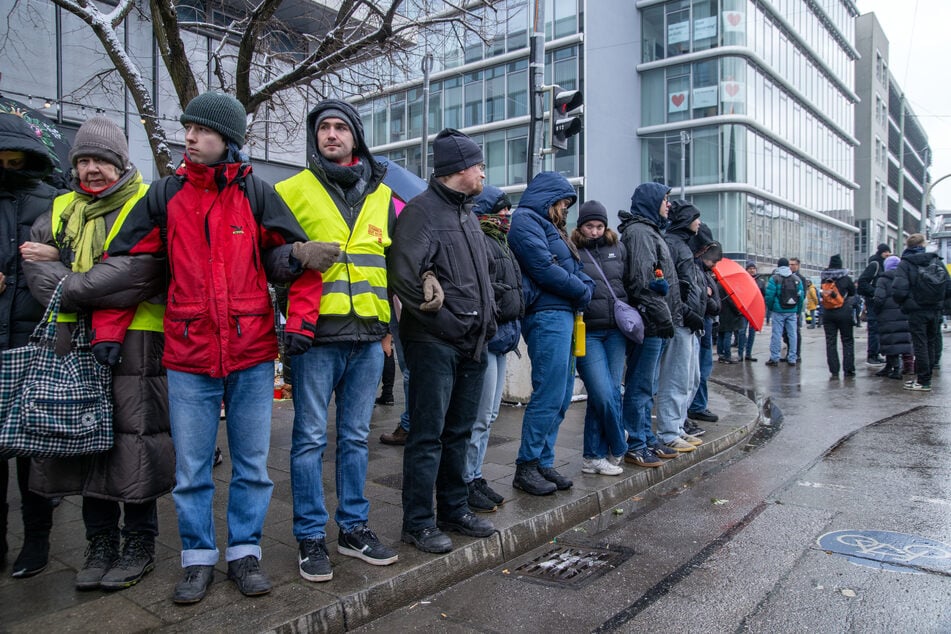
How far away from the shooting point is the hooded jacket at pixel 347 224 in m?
3.42

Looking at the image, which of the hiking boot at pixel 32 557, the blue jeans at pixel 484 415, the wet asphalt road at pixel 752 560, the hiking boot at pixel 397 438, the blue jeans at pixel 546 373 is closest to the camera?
the wet asphalt road at pixel 752 560

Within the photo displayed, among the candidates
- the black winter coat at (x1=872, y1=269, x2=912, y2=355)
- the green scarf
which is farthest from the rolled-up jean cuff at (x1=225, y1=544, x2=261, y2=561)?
the black winter coat at (x1=872, y1=269, x2=912, y2=355)

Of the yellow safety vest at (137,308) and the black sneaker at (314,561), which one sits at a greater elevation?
the yellow safety vest at (137,308)

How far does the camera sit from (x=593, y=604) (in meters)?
3.42

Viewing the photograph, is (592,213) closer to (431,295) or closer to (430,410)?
(431,295)

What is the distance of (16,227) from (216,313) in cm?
117

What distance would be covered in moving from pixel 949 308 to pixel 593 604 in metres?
12.4

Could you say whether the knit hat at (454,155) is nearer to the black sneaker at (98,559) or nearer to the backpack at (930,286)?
the black sneaker at (98,559)

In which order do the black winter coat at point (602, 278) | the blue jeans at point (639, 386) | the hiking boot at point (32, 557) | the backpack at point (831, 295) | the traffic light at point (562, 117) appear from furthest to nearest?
the backpack at point (831, 295) → the traffic light at point (562, 117) → the blue jeans at point (639, 386) → the black winter coat at point (602, 278) → the hiking boot at point (32, 557)

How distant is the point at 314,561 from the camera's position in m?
3.36

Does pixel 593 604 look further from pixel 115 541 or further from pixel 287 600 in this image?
pixel 115 541

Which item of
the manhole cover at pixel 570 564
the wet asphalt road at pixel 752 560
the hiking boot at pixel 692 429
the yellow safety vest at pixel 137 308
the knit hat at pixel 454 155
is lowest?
the manhole cover at pixel 570 564

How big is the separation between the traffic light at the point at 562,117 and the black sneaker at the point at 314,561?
6190 mm

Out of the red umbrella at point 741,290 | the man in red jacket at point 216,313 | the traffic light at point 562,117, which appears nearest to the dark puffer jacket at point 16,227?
the man in red jacket at point 216,313
